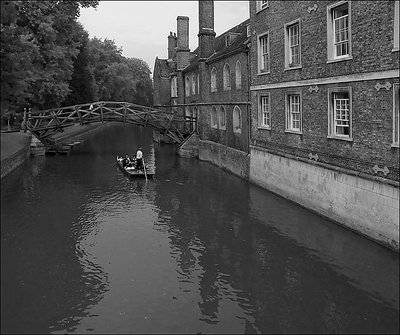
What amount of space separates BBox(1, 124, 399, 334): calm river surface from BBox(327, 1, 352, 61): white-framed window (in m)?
5.36

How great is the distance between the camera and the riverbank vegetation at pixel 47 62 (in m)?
15.0

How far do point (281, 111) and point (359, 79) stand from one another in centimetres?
569

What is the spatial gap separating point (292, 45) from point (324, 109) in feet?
12.1

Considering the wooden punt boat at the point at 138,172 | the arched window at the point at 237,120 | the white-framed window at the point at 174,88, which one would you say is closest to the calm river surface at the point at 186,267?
the wooden punt boat at the point at 138,172

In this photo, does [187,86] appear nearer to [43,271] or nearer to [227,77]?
[227,77]

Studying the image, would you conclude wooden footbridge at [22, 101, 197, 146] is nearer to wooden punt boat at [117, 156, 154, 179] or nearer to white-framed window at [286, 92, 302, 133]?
wooden punt boat at [117, 156, 154, 179]

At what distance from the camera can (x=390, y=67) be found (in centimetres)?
1203

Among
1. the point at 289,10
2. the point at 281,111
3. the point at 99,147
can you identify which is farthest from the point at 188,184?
the point at 99,147

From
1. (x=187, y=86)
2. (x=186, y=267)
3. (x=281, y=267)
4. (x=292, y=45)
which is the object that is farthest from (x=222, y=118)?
(x=281, y=267)

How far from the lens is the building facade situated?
1230cm

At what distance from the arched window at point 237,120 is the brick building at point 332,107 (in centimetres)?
369

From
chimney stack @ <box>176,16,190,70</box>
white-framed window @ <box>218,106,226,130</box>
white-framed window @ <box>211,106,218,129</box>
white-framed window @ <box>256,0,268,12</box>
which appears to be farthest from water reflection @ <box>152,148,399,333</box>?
chimney stack @ <box>176,16,190,70</box>

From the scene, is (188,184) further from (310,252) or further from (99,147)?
(99,147)

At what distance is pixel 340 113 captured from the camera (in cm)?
1483
